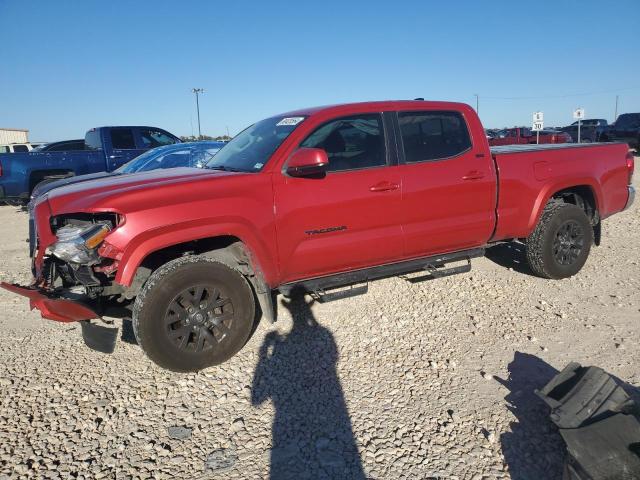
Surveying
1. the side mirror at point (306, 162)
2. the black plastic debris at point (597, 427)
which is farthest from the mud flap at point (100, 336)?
the black plastic debris at point (597, 427)

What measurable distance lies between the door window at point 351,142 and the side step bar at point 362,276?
916 millimetres

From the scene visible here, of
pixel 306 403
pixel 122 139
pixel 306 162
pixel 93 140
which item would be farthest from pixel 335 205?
pixel 93 140

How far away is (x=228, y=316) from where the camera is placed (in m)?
3.46

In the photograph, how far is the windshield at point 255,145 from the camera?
386cm

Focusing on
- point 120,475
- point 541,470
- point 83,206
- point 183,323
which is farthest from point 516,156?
point 120,475

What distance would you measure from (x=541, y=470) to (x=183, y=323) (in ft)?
7.84

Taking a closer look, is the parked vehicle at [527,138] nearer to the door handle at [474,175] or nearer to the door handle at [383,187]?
the door handle at [474,175]

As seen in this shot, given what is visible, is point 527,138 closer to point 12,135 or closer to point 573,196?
point 573,196

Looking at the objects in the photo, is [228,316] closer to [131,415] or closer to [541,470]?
[131,415]

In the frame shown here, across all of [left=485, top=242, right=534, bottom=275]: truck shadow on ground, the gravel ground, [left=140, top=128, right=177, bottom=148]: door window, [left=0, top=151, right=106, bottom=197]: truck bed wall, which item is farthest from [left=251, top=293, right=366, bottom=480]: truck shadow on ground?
[left=140, top=128, right=177, bottom=148]: door window

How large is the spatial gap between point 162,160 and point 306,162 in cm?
490

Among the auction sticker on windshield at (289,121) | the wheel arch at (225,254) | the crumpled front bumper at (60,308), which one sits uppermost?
the auction sticker on windshield at (289,121)

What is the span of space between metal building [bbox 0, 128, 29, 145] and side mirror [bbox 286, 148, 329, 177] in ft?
192

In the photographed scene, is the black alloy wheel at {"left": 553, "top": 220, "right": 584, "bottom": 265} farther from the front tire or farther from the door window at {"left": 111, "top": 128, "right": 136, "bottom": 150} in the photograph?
the door window at {"left": 111, "top": 128, "right": 136, "bottom": 150}
